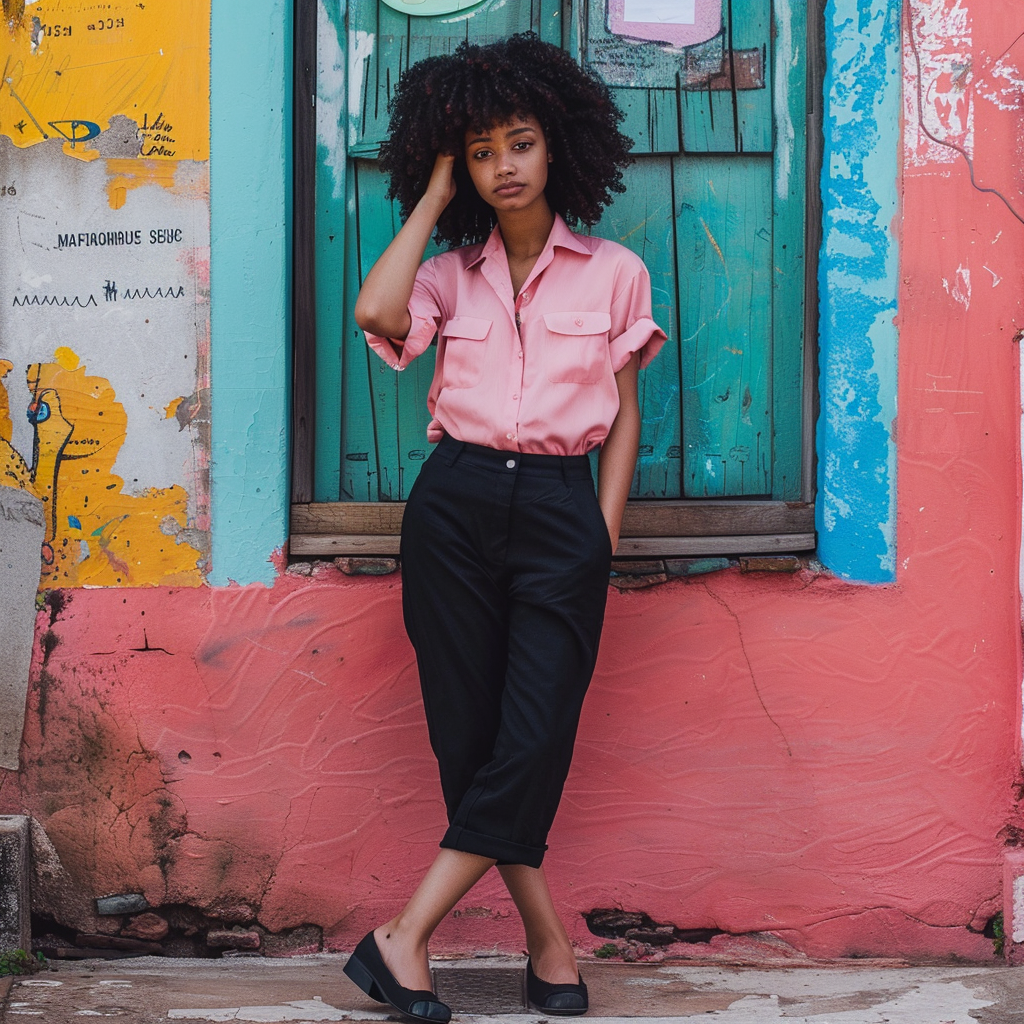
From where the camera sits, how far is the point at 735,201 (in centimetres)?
292

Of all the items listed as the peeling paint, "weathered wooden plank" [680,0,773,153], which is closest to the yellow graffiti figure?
"weathered wooden plank" [680,0,773,153]

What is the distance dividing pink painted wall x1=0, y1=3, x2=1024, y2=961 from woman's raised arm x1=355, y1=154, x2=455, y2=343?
0.75 metres

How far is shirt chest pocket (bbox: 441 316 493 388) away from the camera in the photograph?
7.94 ft

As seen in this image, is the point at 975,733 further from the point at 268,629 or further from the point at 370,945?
the point at 268,629

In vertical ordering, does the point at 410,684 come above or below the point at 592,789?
above

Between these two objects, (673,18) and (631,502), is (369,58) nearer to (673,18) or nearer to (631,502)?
(673,18)

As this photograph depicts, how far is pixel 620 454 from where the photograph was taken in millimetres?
2473

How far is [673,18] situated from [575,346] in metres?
1.14

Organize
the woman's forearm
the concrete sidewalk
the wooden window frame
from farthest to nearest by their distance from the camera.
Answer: the wooden window frame, the woman's forearm, the concrete sidewalk

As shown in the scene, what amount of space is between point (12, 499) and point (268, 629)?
763 mm

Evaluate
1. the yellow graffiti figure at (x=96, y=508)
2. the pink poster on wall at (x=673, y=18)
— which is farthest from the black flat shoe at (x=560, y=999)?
the pink poster on wall at (x=673, y=18)

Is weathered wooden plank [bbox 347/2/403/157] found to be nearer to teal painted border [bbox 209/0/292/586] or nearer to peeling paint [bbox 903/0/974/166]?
teal painted border [bbox 209/0/292/586]

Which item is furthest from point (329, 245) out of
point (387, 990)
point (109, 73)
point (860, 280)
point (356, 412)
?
point (387, 990)

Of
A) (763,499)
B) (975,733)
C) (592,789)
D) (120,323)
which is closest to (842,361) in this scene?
(763,499)
